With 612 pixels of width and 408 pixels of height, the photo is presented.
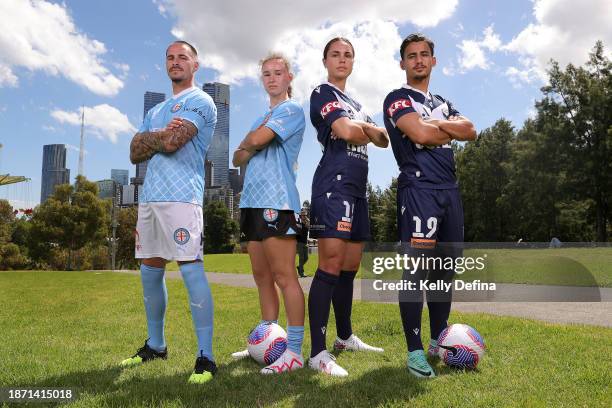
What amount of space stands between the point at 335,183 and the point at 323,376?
1.57 m

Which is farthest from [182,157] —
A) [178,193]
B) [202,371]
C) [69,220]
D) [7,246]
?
[7,246]

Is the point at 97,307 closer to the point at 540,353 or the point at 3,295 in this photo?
the point at 3,295

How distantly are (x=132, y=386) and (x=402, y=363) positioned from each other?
2.31 metres

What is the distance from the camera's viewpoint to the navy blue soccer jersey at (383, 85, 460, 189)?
3.94 m

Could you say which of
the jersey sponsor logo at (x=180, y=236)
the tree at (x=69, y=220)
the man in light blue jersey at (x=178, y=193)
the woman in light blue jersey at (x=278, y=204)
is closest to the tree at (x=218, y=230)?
the tree at (x=69, y=220)

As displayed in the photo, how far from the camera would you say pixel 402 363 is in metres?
4.39

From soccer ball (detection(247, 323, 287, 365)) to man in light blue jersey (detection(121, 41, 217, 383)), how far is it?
0.48m

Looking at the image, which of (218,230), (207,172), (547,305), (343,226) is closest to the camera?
(343,226)

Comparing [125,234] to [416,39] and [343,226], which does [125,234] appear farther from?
[416,39]

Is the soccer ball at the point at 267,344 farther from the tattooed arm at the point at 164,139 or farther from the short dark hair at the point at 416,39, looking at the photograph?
the short dark hair at the point at 416,39

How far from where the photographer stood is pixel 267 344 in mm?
4297

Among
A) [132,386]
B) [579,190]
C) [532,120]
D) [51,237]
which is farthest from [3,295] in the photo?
[532,120]

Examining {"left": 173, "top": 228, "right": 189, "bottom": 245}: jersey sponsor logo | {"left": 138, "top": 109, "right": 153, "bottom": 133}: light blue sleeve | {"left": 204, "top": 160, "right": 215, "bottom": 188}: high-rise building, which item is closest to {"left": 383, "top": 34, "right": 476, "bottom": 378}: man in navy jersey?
{"left": 204, "top": 160, "right": 215, "bottom": 188}: high-rise building

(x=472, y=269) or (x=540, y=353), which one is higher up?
(x=472, y=269)
